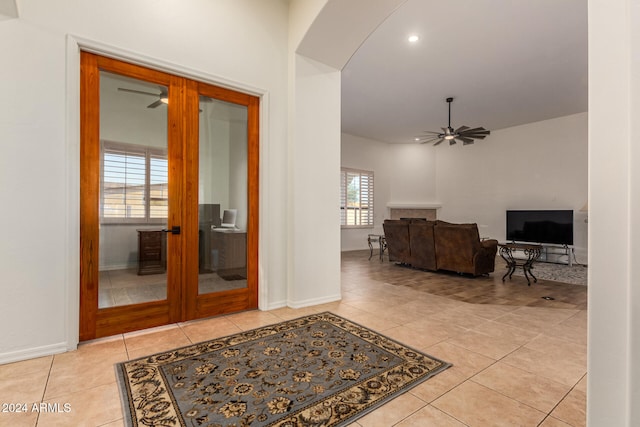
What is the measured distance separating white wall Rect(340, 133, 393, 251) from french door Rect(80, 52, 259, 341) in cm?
578

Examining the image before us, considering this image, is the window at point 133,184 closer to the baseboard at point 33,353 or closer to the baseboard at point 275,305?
the baseboard at point 33,353

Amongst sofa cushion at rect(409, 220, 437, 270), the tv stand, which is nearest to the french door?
sofa cushion at rect(409, 220, 437, 270)

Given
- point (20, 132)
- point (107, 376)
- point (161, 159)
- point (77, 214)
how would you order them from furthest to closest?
1. point (161, 159)
2. point (77, 214)
3. point (20, 132)
4. point (107, 376)

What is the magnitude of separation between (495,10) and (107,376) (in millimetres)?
5242

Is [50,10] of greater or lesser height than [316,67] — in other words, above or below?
below

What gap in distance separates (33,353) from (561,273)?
7.84 metres

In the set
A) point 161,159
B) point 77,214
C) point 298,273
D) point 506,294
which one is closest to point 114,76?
point 161,159

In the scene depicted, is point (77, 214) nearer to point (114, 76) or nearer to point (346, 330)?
point (114, 76)

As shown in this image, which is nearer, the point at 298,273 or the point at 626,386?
the point at 626,386

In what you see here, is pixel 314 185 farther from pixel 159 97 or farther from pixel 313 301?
pixel 159 97

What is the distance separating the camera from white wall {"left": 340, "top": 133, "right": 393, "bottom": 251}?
8.91m

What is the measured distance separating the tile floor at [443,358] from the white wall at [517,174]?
435cm

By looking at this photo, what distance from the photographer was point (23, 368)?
2012 millimetres

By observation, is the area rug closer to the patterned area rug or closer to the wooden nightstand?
the wooden nightstand
